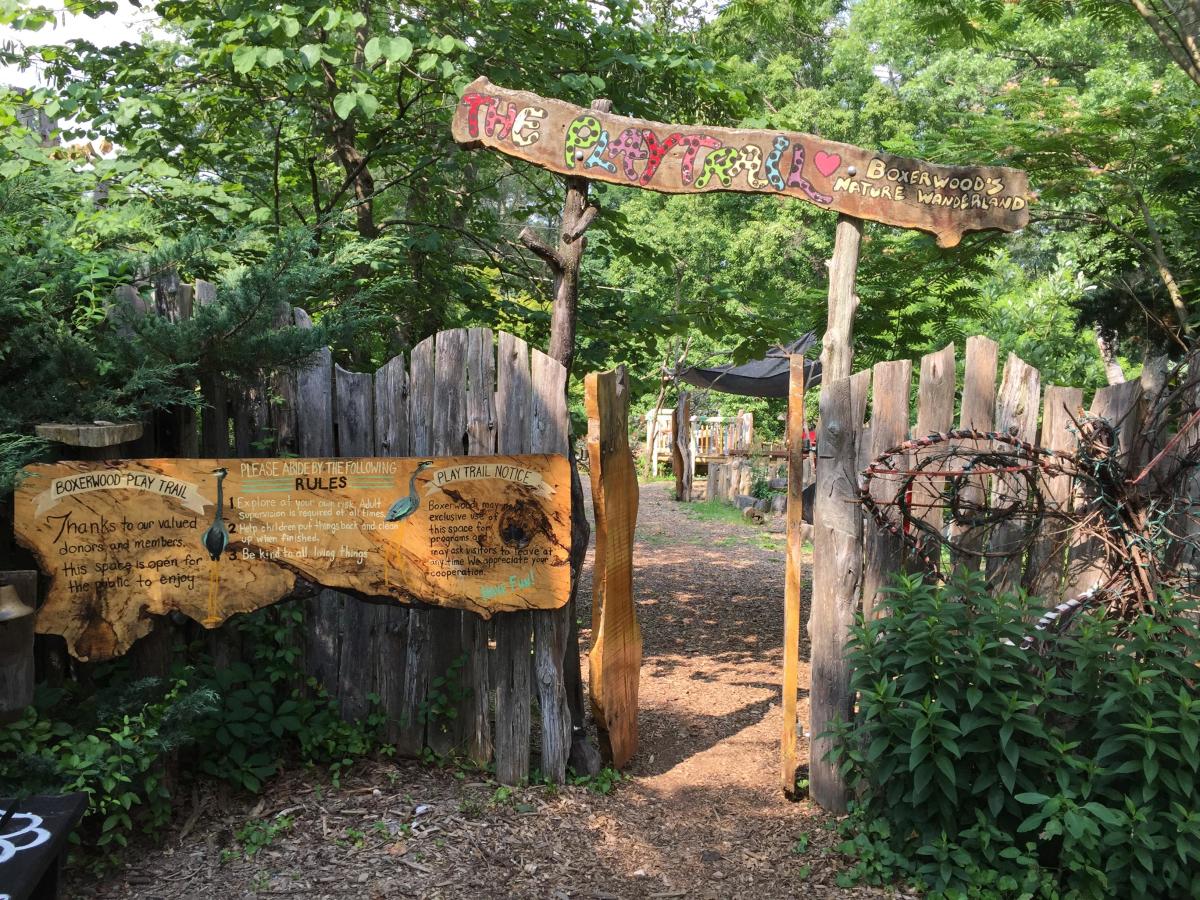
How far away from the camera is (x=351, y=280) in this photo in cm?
588

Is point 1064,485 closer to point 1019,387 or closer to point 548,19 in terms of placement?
point 1019,387

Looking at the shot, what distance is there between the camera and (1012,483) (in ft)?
12.9

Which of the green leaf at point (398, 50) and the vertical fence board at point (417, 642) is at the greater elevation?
the green leaf at point (398, 50)

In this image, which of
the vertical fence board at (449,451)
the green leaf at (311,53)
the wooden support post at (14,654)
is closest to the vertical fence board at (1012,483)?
the vertical fence board at (449,451)

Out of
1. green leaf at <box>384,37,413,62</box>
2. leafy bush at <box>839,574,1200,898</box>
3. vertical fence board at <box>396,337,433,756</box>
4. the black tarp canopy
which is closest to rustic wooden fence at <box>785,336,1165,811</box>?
leafy bush at <box>839,574,1200,898</box>

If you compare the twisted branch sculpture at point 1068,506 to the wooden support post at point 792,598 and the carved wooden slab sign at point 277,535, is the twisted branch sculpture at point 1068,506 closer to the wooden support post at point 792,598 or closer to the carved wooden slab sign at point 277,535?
the wooden support post at point 792,598

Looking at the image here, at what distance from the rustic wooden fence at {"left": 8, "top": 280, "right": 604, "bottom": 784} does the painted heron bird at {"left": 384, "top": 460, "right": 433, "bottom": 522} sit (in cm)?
24

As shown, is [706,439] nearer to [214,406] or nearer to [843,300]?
[843,300]

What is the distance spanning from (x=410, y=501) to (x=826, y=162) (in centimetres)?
257

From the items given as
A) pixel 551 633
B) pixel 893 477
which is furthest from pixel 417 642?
pixel 893 477

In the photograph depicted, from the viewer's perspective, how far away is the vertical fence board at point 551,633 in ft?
13.7

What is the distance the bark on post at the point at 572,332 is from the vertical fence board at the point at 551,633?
0.12m

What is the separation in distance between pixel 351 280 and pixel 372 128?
1737 millimetres

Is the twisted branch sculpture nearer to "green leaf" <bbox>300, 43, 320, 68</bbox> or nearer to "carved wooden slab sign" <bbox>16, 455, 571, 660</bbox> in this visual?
"carved wooden slab sign" <bbox>16, 455, 571, 660</bbox>
